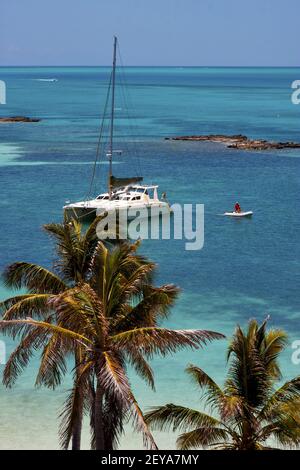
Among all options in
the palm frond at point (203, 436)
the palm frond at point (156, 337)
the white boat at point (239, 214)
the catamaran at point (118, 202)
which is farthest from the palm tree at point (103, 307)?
the white boat at point (239, 214)

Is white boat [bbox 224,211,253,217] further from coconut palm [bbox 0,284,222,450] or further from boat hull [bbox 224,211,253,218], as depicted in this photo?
coconut palm [bbox 0,284,222,450]

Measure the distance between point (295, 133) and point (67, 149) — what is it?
3387 cm

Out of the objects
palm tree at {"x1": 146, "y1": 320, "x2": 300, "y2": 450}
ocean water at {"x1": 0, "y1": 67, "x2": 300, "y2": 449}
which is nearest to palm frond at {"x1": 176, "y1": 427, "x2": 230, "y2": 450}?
palm tree at {"x1": 146, "y1": 320, "x2": 300, "y2": 450}

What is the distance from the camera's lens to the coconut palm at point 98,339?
17.1 meters

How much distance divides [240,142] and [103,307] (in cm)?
8213

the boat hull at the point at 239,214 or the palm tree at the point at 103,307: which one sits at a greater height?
the boat hull at the point at 239,214

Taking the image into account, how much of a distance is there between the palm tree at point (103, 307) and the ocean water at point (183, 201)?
286 inches

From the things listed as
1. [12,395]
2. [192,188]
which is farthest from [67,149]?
[12,395]

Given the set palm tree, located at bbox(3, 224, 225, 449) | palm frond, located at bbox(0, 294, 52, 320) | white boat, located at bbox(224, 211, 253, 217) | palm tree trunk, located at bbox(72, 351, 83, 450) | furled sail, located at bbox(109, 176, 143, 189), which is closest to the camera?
palm tree, located at bbox(3, 224, 225, 449)

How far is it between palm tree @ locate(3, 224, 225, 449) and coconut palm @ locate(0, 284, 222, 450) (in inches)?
1.8

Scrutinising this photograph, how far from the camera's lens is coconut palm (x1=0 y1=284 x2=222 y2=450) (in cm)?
1714

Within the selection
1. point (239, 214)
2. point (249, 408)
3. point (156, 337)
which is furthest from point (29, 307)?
point (239, 214)

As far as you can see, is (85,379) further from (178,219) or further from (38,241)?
(178,219)

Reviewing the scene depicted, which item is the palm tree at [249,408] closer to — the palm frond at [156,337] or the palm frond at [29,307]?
the palm frond at [156,337]
